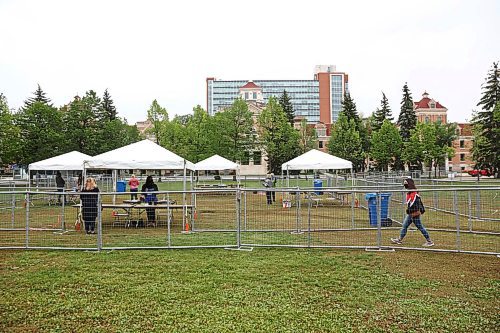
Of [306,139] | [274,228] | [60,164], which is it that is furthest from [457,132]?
[274,228]

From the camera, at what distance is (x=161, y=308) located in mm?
6773

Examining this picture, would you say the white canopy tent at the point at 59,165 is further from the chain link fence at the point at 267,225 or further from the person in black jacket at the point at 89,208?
the person in black jacket at the point at 89,208

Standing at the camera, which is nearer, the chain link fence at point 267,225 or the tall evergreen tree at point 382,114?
the chain link fence at point 267,225

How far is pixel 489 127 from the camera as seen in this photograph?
182ft

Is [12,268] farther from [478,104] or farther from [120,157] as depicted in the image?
[478,104]

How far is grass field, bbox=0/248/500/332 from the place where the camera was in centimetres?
616

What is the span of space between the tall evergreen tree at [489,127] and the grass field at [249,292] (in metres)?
48.7

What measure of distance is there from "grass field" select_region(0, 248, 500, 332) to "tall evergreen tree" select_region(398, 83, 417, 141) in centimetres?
6219

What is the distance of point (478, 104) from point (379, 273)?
54.4m

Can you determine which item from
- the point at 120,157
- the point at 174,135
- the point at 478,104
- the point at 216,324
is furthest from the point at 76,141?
the point at 216,324

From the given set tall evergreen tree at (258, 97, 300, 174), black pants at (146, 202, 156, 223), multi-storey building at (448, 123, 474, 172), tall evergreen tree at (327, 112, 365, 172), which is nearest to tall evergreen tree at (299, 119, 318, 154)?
tall evergreen tree at (327, 112, 365, 172)

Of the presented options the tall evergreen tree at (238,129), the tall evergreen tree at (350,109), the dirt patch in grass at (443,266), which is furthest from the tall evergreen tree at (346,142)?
the dirt patch in grass at (443,266)

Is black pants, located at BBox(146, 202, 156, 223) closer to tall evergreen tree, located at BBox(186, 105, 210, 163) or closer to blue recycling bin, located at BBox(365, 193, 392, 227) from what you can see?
blue recycling bin, located at BBox(365, 193, 392, 227)

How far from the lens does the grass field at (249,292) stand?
616 cm
